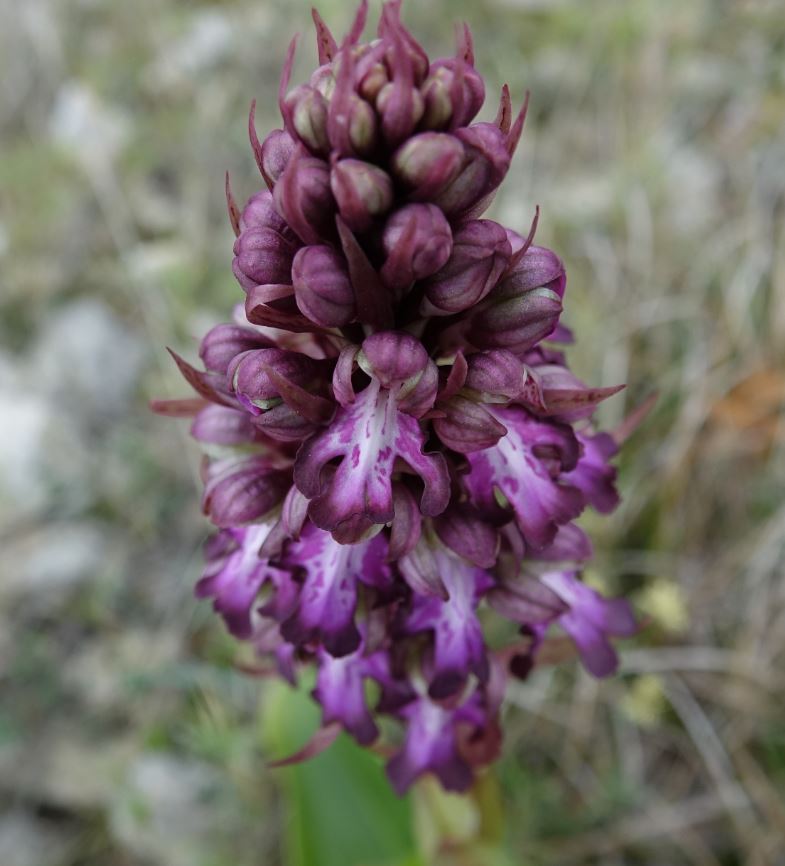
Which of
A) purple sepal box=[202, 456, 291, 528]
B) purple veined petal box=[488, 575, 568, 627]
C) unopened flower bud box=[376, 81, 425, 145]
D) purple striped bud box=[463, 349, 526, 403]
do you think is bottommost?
purple veined petal box=[488, 575, 568, 627]

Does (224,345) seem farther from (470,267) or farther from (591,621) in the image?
(591,621)

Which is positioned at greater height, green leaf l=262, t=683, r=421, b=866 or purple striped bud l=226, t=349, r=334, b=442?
purple striped bud l=226, t=349, r=334, b=442

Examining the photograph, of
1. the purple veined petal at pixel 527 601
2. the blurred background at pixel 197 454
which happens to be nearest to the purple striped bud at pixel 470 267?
the purple veined petal at pixel 527 601

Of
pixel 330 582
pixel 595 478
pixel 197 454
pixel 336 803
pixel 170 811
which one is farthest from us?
pixel 197 454

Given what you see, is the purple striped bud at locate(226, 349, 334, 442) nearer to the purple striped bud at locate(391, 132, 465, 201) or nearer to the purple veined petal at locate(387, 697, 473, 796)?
the purple striped bud at locate(391, 132, 465, 201)

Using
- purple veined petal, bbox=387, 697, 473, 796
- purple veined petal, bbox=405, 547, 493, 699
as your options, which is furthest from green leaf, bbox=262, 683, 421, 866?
purple veined petal, bbox=405, 547, 493, 699

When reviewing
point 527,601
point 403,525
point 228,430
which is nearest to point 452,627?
point 527,601
